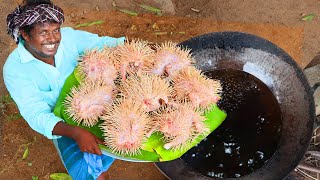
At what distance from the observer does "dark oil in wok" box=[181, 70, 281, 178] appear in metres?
2.44

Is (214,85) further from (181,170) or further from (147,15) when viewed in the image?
(147,15)

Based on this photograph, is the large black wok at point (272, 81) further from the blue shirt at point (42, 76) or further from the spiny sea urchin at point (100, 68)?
the spiny sea urchin at point (100, 68)

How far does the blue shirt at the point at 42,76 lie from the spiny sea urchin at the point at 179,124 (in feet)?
1.78

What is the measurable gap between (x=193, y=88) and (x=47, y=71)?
2.66 ft

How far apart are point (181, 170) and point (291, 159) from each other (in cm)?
62

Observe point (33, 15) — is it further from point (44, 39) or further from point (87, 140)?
point (87, 140)

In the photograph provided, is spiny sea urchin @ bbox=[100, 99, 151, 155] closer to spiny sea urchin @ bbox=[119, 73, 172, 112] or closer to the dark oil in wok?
spiny sea urchin @ bbox=[119, 73, 172, 112]

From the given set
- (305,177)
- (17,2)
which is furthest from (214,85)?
(17,2)

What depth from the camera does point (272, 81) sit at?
256 cm

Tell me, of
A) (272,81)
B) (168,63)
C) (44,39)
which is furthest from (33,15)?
(272,81)

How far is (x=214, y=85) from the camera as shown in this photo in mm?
1745

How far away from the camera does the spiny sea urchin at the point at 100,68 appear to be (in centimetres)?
167

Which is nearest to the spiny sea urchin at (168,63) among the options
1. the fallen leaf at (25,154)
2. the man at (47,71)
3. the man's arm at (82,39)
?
the man at (47,71)

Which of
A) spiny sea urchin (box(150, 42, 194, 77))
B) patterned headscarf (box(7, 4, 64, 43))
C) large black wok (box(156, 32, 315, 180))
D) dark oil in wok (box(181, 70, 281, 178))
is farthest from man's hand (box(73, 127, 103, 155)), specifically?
dark oil in wok (box(181, 70, 281, 178))
